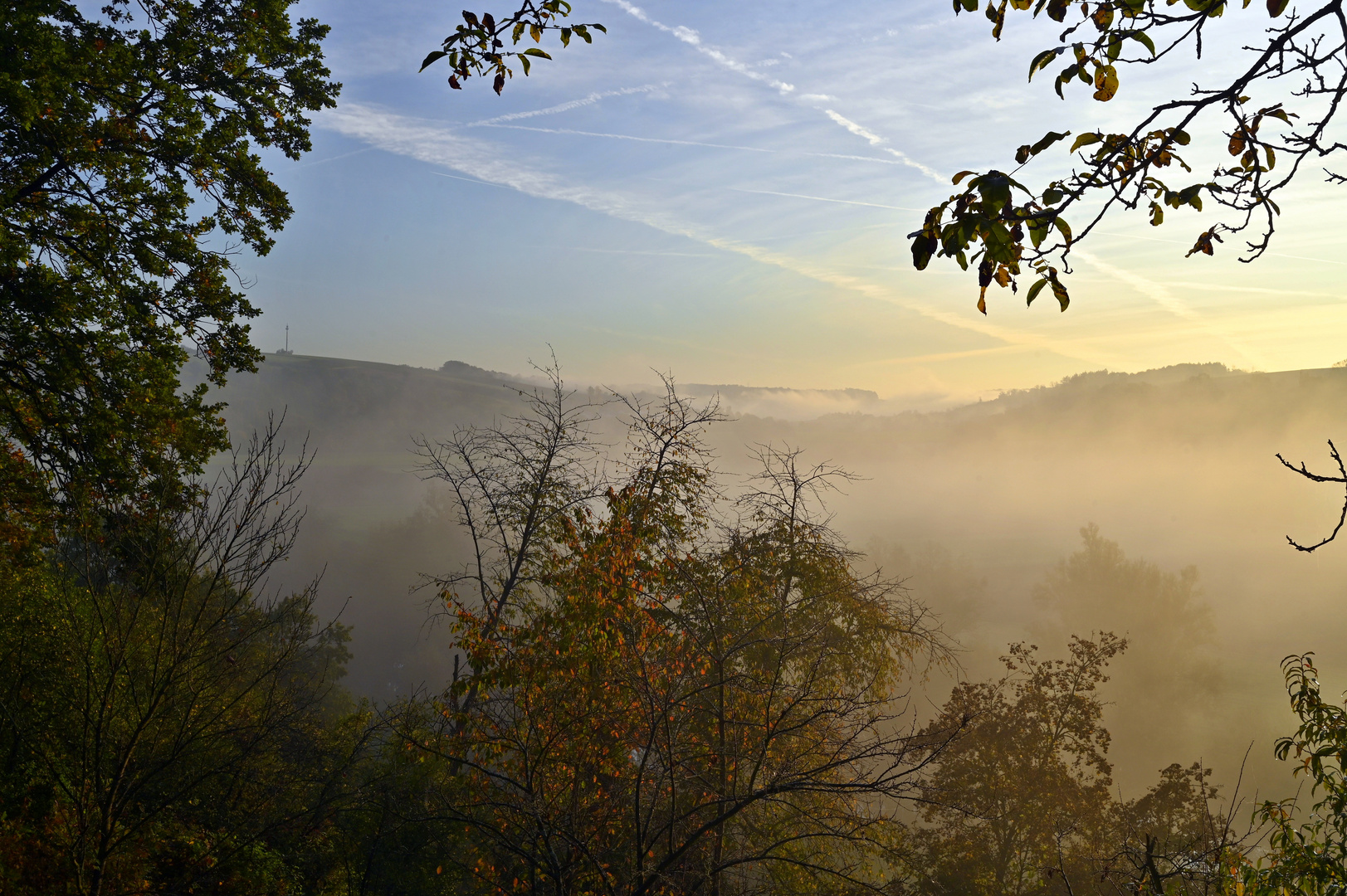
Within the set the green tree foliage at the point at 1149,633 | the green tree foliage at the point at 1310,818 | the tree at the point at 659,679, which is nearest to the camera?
the green tree foliage at the point at 1310,818

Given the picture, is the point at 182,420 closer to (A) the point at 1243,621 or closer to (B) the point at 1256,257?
(B) the point at 1256,257

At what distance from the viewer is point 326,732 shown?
76.3 feet

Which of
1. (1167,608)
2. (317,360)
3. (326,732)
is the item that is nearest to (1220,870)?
(326,732)

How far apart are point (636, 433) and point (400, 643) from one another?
7655cm

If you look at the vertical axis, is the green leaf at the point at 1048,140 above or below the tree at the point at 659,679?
above

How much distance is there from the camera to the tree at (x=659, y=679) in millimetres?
5727

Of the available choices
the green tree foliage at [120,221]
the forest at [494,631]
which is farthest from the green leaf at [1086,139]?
the green tree foliage at [120,221]

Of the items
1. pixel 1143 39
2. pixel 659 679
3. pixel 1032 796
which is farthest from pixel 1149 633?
pixel 1143 39

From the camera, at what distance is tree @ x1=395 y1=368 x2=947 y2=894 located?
5727 mm

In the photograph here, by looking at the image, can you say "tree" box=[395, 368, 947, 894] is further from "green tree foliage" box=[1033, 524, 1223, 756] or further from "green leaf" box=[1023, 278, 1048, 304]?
"green tree foliage" box=[1033, 524, 1223, 756]

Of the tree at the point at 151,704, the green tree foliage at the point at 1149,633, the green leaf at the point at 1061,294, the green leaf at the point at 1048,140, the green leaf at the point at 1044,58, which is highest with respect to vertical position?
the green leaf at the point at 1044,58

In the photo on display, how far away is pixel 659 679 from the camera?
662 cm

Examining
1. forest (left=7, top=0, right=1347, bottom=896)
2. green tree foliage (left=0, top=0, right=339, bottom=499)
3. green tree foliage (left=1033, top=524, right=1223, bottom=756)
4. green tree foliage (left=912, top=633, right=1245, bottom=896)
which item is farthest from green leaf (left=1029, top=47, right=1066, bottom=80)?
green tree foliage (left=1033, top=524, right=1223, bottom=756)

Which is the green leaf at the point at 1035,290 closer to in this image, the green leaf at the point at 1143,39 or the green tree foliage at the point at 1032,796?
the green leaf at the point at 1143,39
